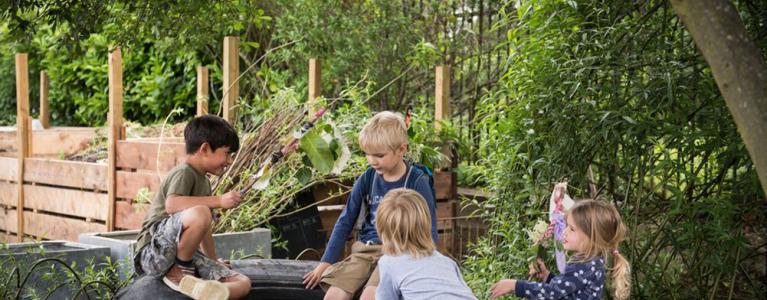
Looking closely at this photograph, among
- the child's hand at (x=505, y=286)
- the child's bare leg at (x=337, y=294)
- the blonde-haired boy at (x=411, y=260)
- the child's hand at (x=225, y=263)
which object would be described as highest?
the blonde-haired boy at (x=411, y=260)

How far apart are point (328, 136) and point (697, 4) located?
253cm

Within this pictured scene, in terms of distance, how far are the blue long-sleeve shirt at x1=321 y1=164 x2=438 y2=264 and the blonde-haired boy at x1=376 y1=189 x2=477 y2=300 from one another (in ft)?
1.89

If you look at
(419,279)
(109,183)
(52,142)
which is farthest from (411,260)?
(52,142)

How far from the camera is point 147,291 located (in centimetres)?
416

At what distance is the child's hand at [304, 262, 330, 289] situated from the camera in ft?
14.4

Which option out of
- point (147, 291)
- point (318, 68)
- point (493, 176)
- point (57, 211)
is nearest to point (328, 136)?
point (493, 176)

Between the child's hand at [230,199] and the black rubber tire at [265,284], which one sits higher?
the child's hand at [230,199]

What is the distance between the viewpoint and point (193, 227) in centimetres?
405

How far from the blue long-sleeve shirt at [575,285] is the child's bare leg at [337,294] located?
0.78 m

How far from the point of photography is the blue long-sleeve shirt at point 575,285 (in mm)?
3756

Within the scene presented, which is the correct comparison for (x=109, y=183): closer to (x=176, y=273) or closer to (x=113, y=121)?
(x=113, y=121)

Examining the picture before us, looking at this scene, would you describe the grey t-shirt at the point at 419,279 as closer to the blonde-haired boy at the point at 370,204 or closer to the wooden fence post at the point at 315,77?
the blonde-haired boy at the point at 370,204

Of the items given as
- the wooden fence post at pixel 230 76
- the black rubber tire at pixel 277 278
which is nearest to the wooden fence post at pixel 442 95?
the wooden fence post at pixel 230 76

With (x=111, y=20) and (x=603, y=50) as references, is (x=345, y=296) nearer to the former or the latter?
(x=603, y=50)
